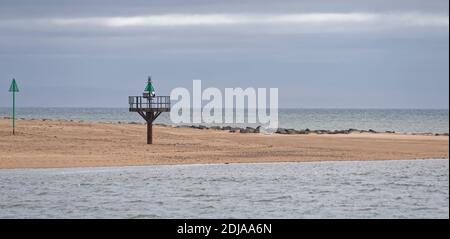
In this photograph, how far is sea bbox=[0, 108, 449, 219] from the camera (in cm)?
2598

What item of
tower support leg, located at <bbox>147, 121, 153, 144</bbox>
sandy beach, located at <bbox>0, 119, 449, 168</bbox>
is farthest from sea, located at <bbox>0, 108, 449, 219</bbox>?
tower support leg, located at <bbox>147, 121, 153, 144</bbox>

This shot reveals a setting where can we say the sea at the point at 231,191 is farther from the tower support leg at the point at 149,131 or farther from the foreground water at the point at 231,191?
the tower support leg at the point at 149,131

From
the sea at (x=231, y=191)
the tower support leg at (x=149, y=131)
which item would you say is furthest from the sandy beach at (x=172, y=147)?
the sea at (x=231, y=191)

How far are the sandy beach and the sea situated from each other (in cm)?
199

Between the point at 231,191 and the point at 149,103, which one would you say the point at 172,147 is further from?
the point at 231,191

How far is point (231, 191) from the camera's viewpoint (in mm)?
30344

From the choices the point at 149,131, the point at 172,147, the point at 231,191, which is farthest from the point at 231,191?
the point at 149,131

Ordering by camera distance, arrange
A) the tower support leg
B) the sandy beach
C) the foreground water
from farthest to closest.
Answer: the tower support leg < the sandy beach < the foreground water

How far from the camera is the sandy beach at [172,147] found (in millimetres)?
39594

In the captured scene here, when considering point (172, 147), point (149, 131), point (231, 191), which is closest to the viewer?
point (231, 191)

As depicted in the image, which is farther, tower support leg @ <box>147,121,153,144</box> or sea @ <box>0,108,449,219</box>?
tower support leg @ <box>147,121,153,144</box>

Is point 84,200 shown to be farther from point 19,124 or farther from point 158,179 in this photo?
point 19,124

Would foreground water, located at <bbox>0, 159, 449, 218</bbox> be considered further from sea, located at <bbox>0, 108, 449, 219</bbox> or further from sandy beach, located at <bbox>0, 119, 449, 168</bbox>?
sandy beach, located at <bbox>0, 119, 449, 168</bbox>

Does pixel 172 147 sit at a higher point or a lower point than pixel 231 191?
higher
